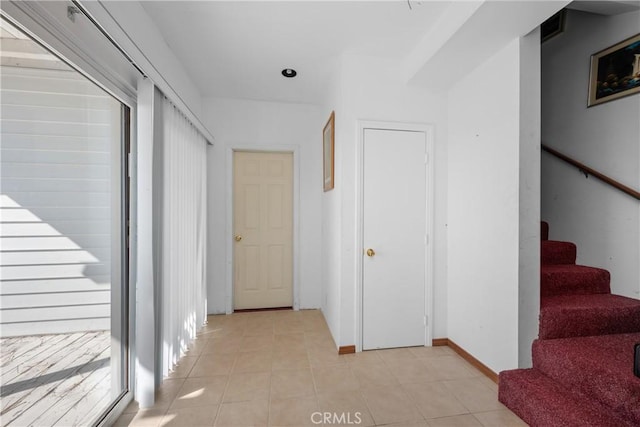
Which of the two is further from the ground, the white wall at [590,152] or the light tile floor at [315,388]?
the white wall at [590,152]

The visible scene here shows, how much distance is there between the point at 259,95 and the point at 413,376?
3.25 m

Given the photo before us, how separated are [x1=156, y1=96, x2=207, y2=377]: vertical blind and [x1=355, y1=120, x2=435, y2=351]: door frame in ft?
5.00

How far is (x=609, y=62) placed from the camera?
2.13 metres

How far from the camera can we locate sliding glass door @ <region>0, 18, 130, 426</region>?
999 millimetres

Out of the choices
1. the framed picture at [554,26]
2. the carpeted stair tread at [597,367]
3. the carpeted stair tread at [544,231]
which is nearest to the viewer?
the carpeted stair tread at [597,367]

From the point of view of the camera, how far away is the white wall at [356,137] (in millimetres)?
2266

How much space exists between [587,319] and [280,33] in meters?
3.00

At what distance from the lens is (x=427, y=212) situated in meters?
2.39

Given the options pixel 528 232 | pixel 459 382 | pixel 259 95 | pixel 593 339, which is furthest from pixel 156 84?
pixel 593 339

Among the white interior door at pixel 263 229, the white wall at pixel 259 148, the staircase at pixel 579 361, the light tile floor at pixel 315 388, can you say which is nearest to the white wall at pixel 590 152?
the staircase at pixel 579 361

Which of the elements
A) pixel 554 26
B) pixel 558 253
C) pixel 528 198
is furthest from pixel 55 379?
pixel 554 26

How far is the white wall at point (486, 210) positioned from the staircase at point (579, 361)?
205 mm

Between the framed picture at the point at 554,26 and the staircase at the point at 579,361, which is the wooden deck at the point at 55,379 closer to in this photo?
the staircase at the point at 579,361

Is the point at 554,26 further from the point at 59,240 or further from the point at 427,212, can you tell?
the point at 59,240
